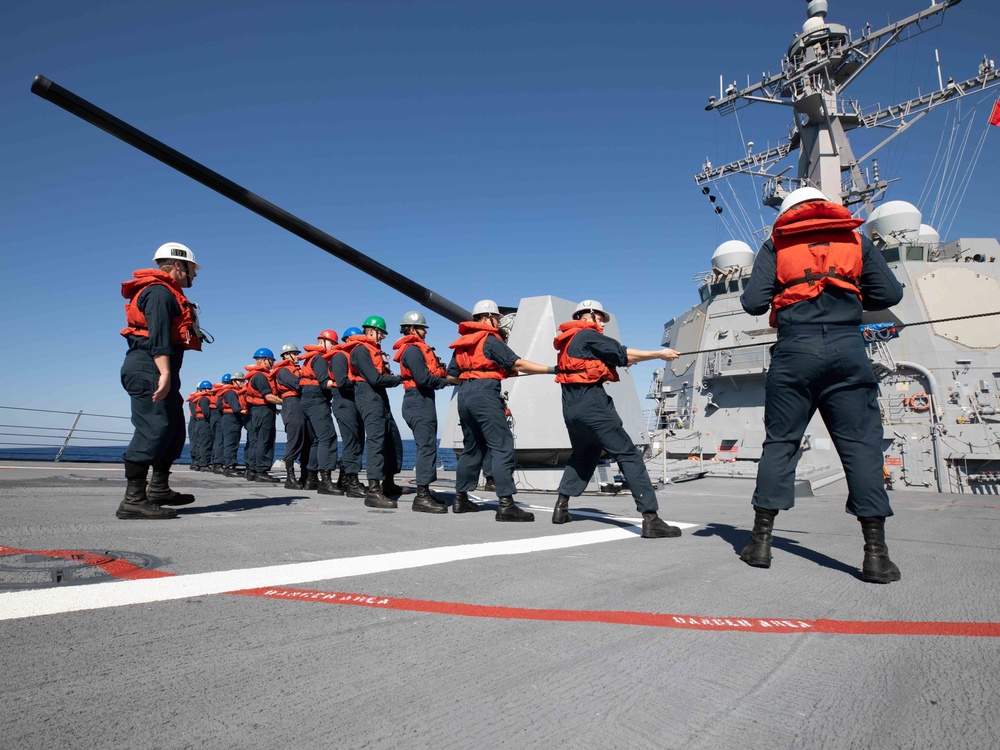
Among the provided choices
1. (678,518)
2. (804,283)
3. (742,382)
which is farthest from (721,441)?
(804,283)

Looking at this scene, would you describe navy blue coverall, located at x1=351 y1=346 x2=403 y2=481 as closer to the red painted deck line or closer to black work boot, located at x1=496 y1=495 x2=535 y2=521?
black work boot, located at x1=496 y1=495 x2=535 y2=521

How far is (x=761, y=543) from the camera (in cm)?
265

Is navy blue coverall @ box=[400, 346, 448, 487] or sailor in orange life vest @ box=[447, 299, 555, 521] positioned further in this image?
navy blue coverall @ box=[400, 346, 448, 487]

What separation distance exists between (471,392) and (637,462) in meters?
1.56

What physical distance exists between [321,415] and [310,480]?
1.14 m

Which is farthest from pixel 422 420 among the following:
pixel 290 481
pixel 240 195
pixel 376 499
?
pixel 290 481

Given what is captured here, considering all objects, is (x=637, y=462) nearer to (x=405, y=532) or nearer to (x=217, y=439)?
(x=405, y=532)

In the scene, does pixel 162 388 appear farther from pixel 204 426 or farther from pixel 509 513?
pixel 204 426

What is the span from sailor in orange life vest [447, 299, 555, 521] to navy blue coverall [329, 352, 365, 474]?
1628 millimetres

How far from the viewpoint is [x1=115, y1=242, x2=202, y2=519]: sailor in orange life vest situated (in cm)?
350

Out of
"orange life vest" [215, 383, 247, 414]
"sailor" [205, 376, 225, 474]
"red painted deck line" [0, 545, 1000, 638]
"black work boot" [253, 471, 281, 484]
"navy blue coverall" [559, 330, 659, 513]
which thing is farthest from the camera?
"sailor" [205, 376, 225, 474]

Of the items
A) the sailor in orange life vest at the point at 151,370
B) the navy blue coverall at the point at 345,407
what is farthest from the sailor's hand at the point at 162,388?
the navy blue coverall at the point at 345,407

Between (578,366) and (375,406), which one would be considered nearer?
(578,366)

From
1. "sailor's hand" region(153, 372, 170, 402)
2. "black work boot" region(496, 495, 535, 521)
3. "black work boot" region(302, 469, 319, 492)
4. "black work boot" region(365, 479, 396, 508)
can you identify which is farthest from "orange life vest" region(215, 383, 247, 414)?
"black work boot" region(496, 495, 535, 521)
